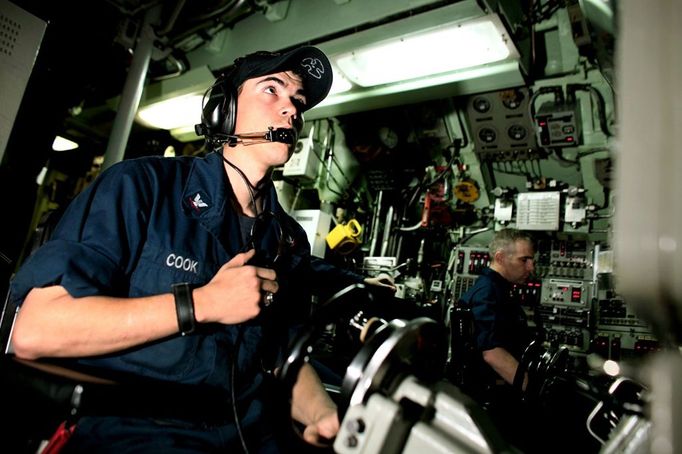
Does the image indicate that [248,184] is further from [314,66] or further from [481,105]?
[481,105]

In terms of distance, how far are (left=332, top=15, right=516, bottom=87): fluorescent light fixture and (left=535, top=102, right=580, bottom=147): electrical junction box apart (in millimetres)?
917

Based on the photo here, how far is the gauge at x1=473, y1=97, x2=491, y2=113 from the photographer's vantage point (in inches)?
150

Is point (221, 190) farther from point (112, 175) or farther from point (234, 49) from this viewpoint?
point (234, 49)

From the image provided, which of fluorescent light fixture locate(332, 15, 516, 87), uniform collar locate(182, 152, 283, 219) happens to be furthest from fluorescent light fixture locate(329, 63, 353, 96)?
uniform collar locate(182, 152, 283, 219)

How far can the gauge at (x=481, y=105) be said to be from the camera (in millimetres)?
3818

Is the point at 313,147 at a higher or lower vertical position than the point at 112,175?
higher

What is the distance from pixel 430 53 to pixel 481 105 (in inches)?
45.7

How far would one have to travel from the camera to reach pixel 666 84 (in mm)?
400

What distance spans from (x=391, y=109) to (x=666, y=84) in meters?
4.21

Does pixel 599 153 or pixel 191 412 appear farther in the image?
pixel 599 153

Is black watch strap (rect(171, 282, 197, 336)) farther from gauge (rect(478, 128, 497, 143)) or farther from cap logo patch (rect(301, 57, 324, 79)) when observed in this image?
gauge (rect(478, 128, 497, 143))

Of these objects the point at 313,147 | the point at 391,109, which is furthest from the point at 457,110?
the point at 313,147

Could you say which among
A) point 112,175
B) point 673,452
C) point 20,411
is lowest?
point 20,411

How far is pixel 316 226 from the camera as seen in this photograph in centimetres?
427
